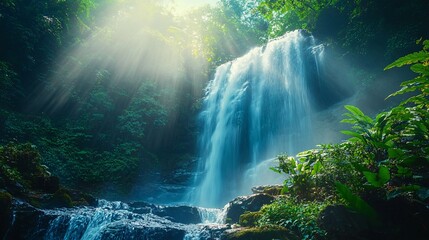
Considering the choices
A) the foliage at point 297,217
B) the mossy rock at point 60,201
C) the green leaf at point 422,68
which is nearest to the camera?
the foliage at point 297,217

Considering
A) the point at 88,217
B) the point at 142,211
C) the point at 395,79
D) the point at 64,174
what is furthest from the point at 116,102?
the point at 395,79

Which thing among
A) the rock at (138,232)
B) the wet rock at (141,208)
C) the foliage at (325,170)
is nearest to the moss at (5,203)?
the rock at (138,232)

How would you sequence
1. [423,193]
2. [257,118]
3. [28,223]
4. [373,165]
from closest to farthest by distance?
1. [423,193]
2. [373,165]
3. [28,223]
4. [257,118]

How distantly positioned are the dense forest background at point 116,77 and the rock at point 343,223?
9.27 meters

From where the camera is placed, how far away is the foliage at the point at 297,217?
4.20 metres

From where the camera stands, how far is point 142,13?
20.7 metres

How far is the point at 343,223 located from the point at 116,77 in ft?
57.7

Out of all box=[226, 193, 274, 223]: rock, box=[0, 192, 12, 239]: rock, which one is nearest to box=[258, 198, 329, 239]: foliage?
box=[226, 193, 274, 223]: rock

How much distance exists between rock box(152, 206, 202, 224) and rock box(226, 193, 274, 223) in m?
1.88

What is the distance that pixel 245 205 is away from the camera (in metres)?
7.47

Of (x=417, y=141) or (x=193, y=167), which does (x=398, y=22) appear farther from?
(x=193, y=167)

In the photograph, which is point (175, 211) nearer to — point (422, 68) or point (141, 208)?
point (141, 208)

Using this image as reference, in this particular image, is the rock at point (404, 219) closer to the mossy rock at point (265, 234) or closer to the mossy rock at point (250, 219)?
the mossy rock at point (265, 234)

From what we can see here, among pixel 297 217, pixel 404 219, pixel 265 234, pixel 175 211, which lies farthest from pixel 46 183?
pixel 404 219
